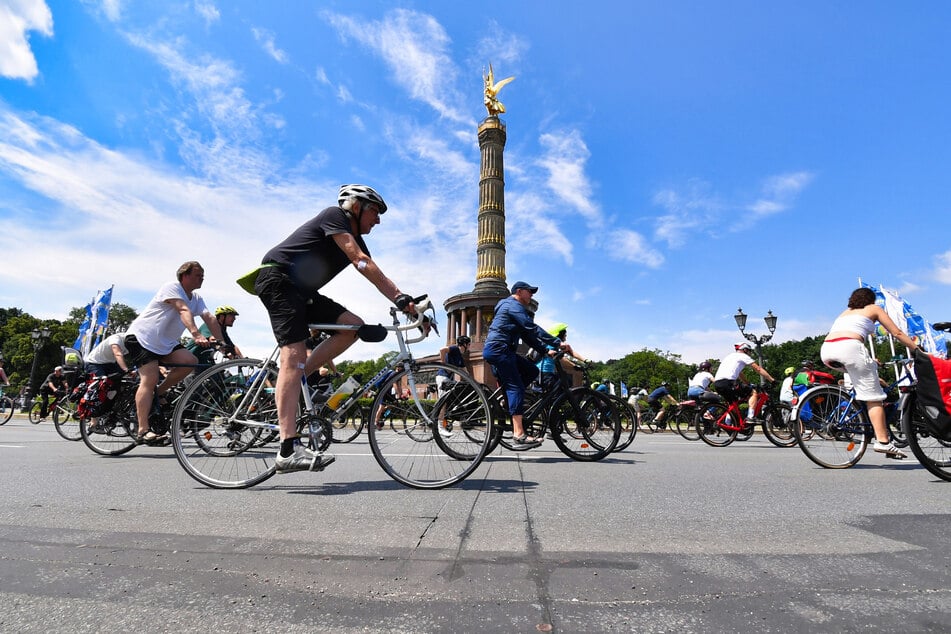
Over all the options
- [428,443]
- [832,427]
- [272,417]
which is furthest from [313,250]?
[832,427]

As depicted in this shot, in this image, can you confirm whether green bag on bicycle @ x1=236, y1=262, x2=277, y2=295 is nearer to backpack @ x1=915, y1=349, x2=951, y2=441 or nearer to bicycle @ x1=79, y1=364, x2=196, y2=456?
bicycle @ x1=79, y1=364, x2=196, y2=456

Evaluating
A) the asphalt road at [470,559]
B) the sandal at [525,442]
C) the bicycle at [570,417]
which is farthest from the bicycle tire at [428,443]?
the bicycle at [570,417]

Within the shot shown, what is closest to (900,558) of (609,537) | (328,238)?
(609,537)

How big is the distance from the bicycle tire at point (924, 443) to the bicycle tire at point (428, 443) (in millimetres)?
3398

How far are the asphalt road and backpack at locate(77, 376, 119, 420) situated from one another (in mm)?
2212

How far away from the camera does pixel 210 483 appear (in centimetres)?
347

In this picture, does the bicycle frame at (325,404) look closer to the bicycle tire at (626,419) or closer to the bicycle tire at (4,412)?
the bicycle tire at (626,419)

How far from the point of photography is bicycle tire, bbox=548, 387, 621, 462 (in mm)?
5668

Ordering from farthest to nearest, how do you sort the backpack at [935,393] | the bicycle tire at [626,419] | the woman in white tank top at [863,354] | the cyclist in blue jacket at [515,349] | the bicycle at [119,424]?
the bicycle tire at [626,419] → the bicycle at [119,424] → the cyclist in blue jacket at [515,349] → the woman in white tank top at [863,354] → the backpack at [935,393]

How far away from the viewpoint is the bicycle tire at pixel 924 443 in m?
4.16

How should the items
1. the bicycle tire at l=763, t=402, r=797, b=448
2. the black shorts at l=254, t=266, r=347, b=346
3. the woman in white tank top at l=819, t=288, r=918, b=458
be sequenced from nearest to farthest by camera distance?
the black shorts at l=254, t=266, r=347, b=346 < the woman in white tank top at l=819, t=288, r=918, b=458 < the bicycle tire at l=763, t=402, r=797, b=448

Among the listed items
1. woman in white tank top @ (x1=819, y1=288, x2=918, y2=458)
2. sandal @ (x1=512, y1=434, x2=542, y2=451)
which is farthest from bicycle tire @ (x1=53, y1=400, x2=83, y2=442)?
woman in white tank top @ (x1=819, y1=288, x2=918, y2=458)

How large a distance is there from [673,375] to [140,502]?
8975cm

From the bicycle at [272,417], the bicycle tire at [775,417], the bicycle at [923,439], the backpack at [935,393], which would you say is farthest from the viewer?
the bicycle tire at [775,417]
